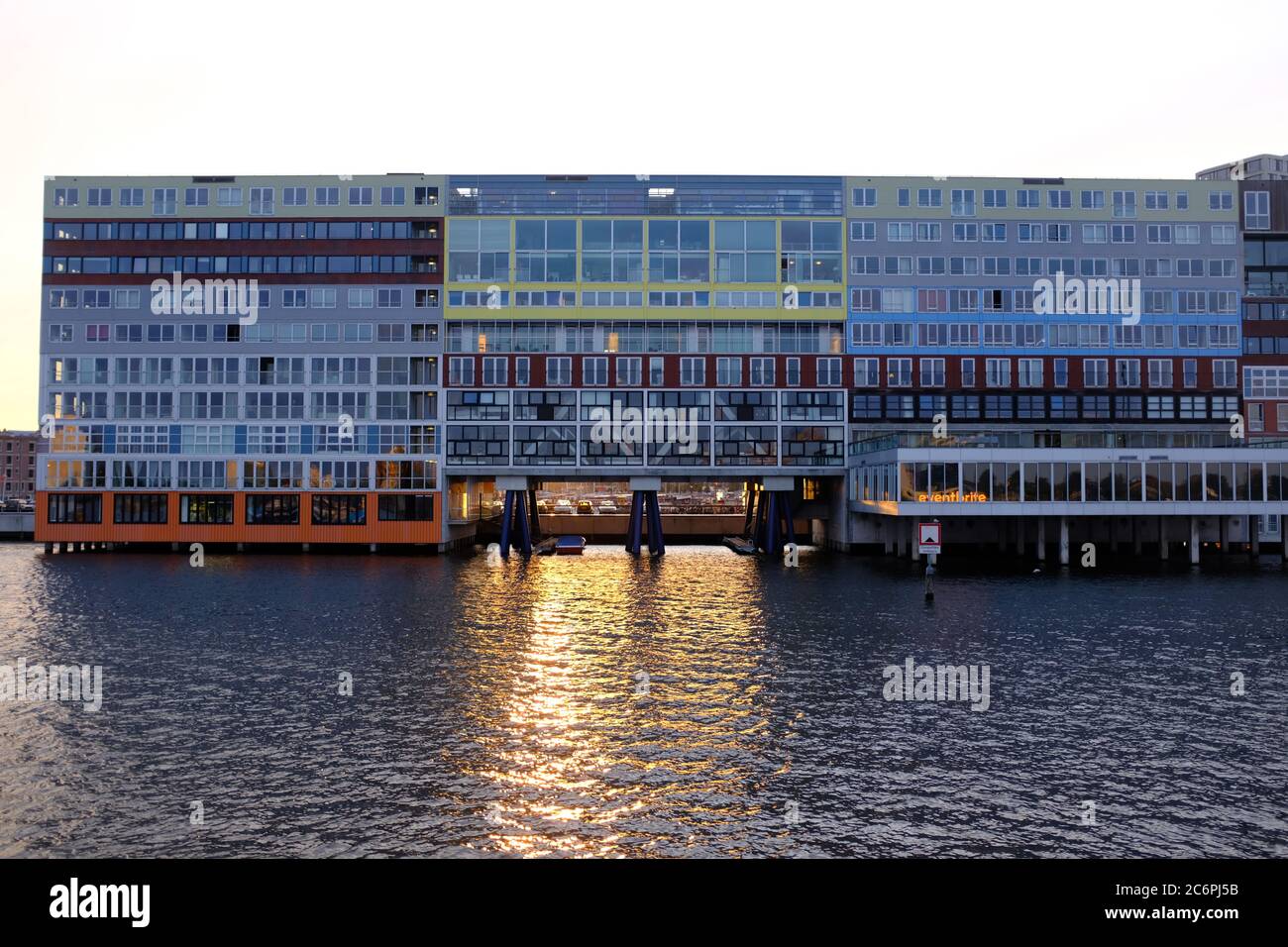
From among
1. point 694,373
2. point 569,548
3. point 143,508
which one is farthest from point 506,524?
point 143,508

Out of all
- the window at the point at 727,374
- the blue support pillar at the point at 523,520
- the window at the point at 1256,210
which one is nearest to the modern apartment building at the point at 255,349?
the blue support pillar at the point at 523,520

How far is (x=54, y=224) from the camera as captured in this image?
9875cm

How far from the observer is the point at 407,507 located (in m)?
98.2

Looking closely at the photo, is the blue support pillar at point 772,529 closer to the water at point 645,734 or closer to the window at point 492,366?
the window at point 492,366

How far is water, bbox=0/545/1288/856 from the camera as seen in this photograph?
62.1ft

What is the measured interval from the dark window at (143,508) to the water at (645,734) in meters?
47.4

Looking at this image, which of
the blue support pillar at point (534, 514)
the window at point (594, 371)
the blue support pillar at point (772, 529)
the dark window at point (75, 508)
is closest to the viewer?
the window at point (594, 371)

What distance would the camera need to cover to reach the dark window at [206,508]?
9838cm

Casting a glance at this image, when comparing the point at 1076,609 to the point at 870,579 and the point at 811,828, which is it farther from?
the point at 811,828

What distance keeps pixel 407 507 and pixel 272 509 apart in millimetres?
13628

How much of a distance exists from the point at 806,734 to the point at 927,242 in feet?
271

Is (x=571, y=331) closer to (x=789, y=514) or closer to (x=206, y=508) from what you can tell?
(x=789, y=514)

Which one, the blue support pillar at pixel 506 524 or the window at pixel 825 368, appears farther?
the window at pixel 825 368
